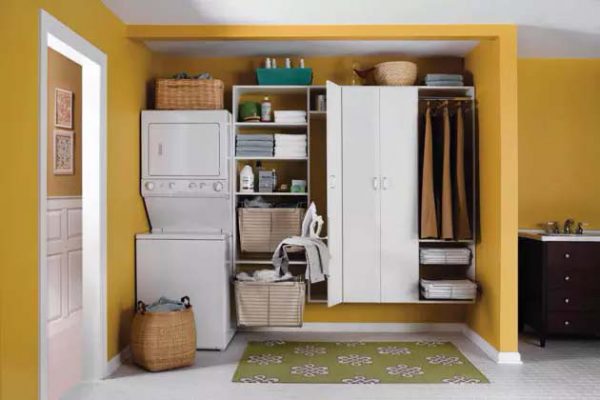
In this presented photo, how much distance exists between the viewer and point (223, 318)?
4848 mm

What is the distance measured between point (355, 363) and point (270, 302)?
2.73ft

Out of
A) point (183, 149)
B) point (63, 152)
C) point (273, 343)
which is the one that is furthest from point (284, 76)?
point (273, 343)

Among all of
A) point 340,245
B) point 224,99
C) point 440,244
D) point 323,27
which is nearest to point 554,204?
point 440,244

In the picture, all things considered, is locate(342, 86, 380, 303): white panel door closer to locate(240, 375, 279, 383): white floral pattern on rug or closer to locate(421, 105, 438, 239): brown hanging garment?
locate(421, 105, 438, 239): brown hanging garment

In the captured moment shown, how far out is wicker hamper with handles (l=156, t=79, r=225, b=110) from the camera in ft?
16.7

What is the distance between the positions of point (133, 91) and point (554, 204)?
3682 millimetres

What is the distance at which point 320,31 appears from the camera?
181 inches

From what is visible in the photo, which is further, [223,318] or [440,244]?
[440,244]

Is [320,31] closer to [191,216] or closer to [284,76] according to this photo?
[284,76]

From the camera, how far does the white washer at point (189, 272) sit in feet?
15.8

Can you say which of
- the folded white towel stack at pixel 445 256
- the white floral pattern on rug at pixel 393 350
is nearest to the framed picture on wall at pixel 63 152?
the white floral pattern on rug at pixel 393 350

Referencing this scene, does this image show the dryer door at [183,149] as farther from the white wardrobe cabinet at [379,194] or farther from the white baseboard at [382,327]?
the white baseboard at [382,327]

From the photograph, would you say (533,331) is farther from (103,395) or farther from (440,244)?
(103,395)

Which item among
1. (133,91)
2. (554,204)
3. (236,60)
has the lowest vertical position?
(554,204)
